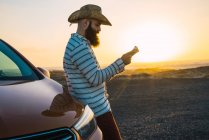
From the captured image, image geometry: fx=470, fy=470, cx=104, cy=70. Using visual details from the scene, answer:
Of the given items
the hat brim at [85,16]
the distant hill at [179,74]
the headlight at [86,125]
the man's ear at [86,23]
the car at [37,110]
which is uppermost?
the hat brim at [85,16]

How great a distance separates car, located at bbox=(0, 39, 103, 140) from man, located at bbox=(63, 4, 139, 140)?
0.17 m

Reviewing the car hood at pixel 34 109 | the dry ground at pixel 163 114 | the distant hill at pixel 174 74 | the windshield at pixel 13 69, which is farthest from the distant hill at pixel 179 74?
the car hood at pixel 34 109

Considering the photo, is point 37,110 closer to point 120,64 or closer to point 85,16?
point 120,64

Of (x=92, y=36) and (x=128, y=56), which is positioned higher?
(x=92, y=36)

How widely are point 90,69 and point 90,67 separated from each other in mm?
20

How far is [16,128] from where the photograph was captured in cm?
299

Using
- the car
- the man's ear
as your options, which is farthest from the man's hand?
the car

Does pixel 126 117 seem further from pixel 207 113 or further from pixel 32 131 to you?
pixel 32 131

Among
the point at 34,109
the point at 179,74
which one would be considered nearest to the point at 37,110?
the point at 34,109

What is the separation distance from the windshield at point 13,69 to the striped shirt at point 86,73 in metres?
0.39

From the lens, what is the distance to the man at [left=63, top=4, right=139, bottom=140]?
4.21 m

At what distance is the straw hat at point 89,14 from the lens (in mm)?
4414

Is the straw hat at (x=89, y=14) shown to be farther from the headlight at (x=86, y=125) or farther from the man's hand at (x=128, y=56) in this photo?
the headlight at (x=86, y=125)

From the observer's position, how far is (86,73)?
4195 millimetres
